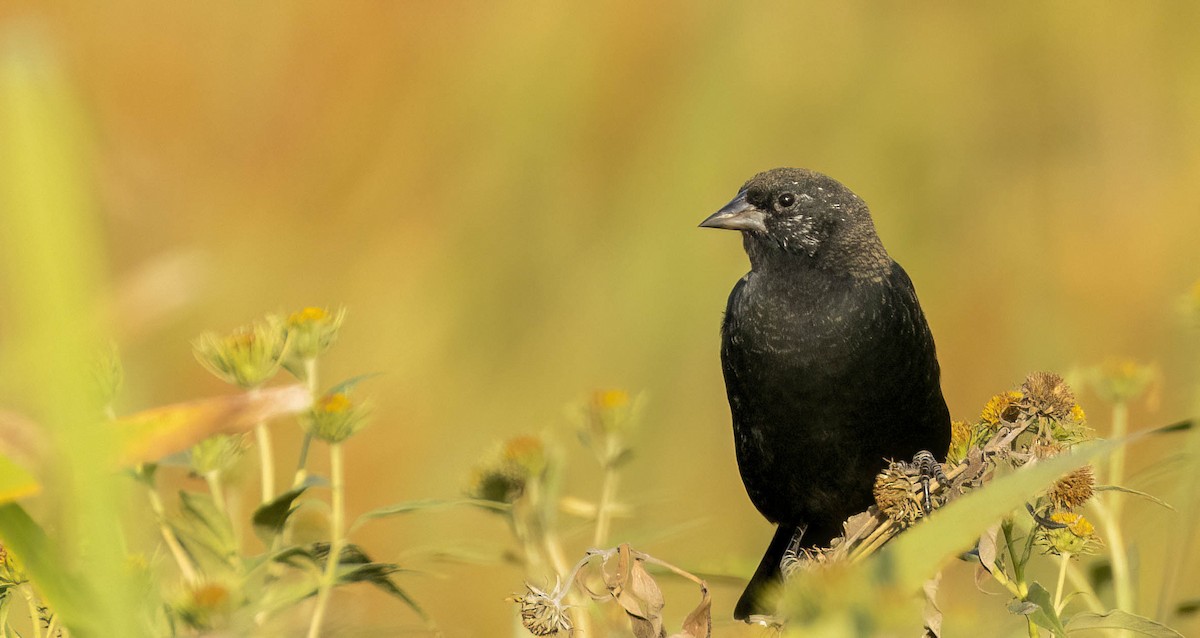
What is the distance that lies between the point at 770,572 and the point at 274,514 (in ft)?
3.84

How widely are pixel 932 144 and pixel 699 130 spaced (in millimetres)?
828

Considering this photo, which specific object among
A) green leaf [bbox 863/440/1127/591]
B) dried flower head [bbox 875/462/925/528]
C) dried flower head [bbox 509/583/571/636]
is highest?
green leaf [bbox 863/440/1127/591]

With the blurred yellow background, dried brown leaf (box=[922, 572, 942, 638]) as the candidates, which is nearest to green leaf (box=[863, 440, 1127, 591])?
dried brown leaf (box=[922, 572, 942, 638])

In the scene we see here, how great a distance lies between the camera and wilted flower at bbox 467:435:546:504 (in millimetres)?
1980

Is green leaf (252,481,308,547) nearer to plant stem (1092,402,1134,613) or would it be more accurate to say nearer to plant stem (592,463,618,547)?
plant stem (592,463,618,547)

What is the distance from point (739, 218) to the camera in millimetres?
2877

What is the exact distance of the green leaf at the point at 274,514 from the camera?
5.18 ft

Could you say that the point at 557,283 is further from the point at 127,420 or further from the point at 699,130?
the point at 127,420

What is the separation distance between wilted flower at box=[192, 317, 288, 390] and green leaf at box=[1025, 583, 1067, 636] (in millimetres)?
897

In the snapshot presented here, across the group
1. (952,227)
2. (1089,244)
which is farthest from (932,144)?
(1089,244)

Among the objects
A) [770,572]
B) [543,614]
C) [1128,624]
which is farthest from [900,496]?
[770,572]

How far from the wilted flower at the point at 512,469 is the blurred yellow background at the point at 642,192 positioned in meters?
2.45

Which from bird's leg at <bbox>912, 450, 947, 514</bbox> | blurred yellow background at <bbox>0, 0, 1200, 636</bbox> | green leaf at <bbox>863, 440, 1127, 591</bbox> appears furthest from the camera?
blurred yellow background at <bbox>0, 0, 1200, 636</bbox>

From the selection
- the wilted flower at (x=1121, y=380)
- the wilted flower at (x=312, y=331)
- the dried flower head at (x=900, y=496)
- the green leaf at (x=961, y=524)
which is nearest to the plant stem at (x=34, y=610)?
the wilted flower at (x=312, y=331)
